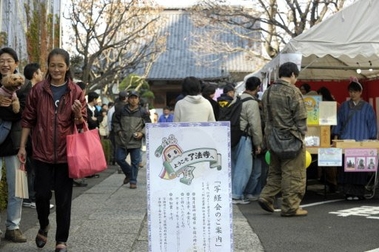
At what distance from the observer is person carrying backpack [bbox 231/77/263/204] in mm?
9656

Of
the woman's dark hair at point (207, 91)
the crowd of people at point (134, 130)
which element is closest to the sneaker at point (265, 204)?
the crowd of people at point (134, 130)

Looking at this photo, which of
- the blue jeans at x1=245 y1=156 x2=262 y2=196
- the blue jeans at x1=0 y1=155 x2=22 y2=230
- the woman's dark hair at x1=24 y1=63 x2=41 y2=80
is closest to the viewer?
the blue jeans at x1=0 y1=155 x2=22 y2=230

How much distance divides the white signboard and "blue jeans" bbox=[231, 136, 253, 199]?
477cm

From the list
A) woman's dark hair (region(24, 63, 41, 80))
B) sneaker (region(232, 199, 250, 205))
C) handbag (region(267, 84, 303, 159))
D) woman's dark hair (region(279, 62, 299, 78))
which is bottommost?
sneaker (region(232, 199, 250, 205))

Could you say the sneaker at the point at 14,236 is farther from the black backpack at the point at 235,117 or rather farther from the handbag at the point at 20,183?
the black backpack at the point at 235,117

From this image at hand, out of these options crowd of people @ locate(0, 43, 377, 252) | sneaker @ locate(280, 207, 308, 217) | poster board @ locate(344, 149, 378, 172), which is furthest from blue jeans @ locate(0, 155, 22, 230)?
poster board @ locate(344, 149, 378, 172)

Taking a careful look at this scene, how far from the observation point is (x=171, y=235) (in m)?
4.97

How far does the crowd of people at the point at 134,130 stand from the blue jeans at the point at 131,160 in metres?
0.02

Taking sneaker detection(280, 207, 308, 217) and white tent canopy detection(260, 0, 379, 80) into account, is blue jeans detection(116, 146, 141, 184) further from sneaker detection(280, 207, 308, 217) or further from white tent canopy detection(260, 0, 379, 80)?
sneaker detection(280, 207, 308, 217)

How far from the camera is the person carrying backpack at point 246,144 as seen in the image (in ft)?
31.7

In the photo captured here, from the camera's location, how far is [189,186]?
4.98 metres

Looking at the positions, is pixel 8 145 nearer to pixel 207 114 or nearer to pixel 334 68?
pixel 207 114

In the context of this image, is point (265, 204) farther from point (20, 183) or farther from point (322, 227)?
point (20, 183)

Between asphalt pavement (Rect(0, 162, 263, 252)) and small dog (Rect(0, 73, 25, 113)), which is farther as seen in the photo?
asphalt pavement (Rect(0, 162, 263, 252))
